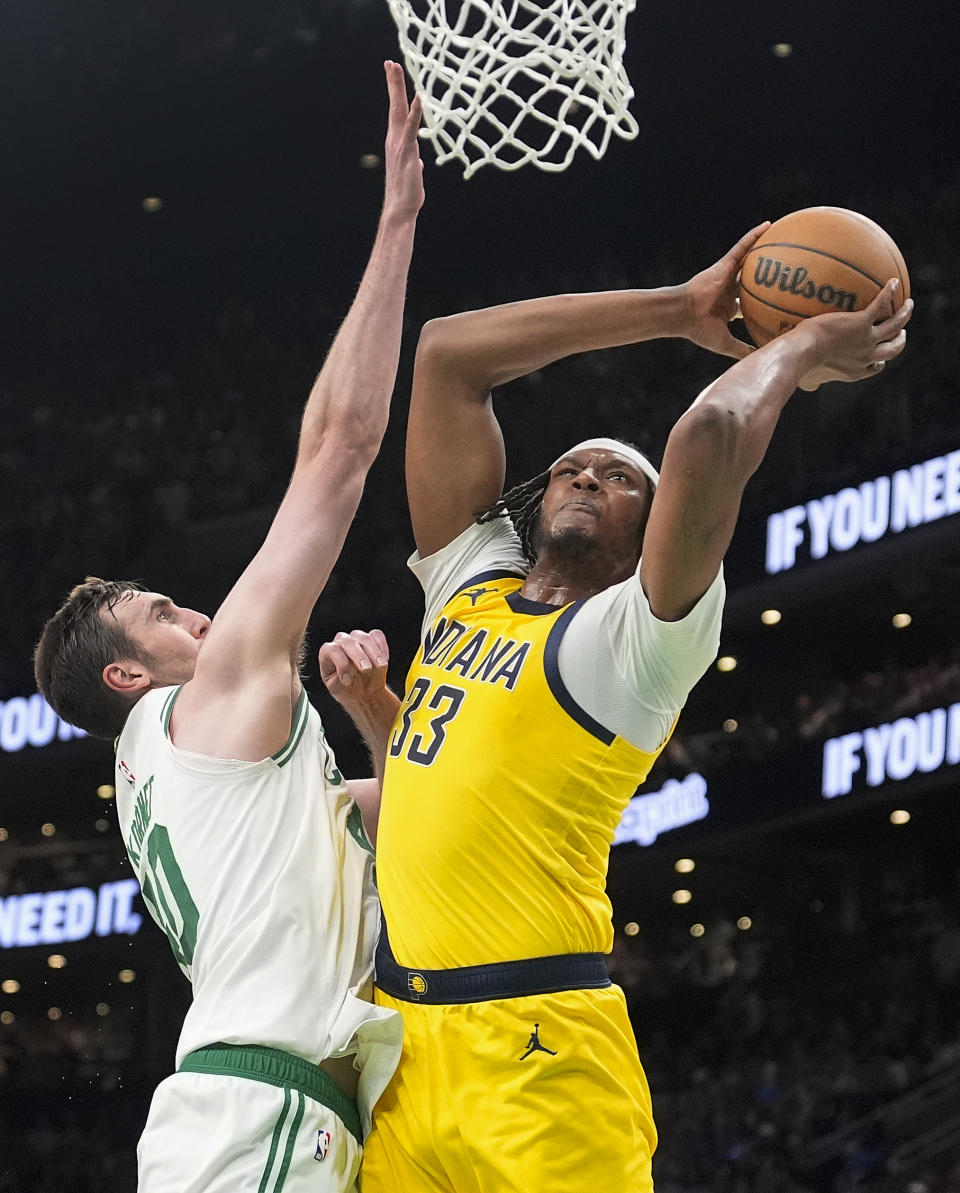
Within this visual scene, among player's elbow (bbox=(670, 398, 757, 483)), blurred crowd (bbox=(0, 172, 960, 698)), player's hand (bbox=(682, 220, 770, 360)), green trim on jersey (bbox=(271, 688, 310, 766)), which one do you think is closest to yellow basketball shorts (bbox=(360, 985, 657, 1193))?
green trim on jersey (bbox=(271, 688, 310, 766))

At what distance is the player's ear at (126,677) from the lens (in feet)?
10.2

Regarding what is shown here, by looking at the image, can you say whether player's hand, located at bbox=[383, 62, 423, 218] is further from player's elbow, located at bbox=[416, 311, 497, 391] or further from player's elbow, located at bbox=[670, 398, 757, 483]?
player's elbow, located at bbox=[670, 398, 757, 483]

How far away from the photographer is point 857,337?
106 inches

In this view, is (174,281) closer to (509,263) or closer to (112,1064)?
(509,263)

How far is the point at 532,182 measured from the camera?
1325 centimetres

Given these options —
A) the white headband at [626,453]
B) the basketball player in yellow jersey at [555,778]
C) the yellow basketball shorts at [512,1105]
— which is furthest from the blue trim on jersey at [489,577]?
the yellow basketball shorts at [512,1105]

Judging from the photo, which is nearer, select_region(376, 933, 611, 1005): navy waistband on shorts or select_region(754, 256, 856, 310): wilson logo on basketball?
select_region(376, 933, 611, 1005): navy waistband on shorts

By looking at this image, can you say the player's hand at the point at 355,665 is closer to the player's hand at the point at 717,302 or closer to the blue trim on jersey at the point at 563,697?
the blue trim on jersey at the point at 563,697

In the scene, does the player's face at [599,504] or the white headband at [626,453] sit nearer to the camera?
the player's face at [599,504]

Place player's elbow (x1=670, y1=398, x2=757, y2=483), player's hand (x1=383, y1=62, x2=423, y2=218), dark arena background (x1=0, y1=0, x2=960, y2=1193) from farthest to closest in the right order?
dark arena background (x1=0, y1=0, x2=960, y2=1193)
player's hand (x1=383, y1=62, x2=423, y2=218)
player's elbow (x1=670, y1=398, x2=757, y2=483)

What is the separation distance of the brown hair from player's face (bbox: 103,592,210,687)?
0.02 m

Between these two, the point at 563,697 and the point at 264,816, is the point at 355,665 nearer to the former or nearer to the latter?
the point at 264,816

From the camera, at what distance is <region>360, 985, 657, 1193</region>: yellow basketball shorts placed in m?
2.44

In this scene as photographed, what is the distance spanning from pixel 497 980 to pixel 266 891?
44 centimetres
